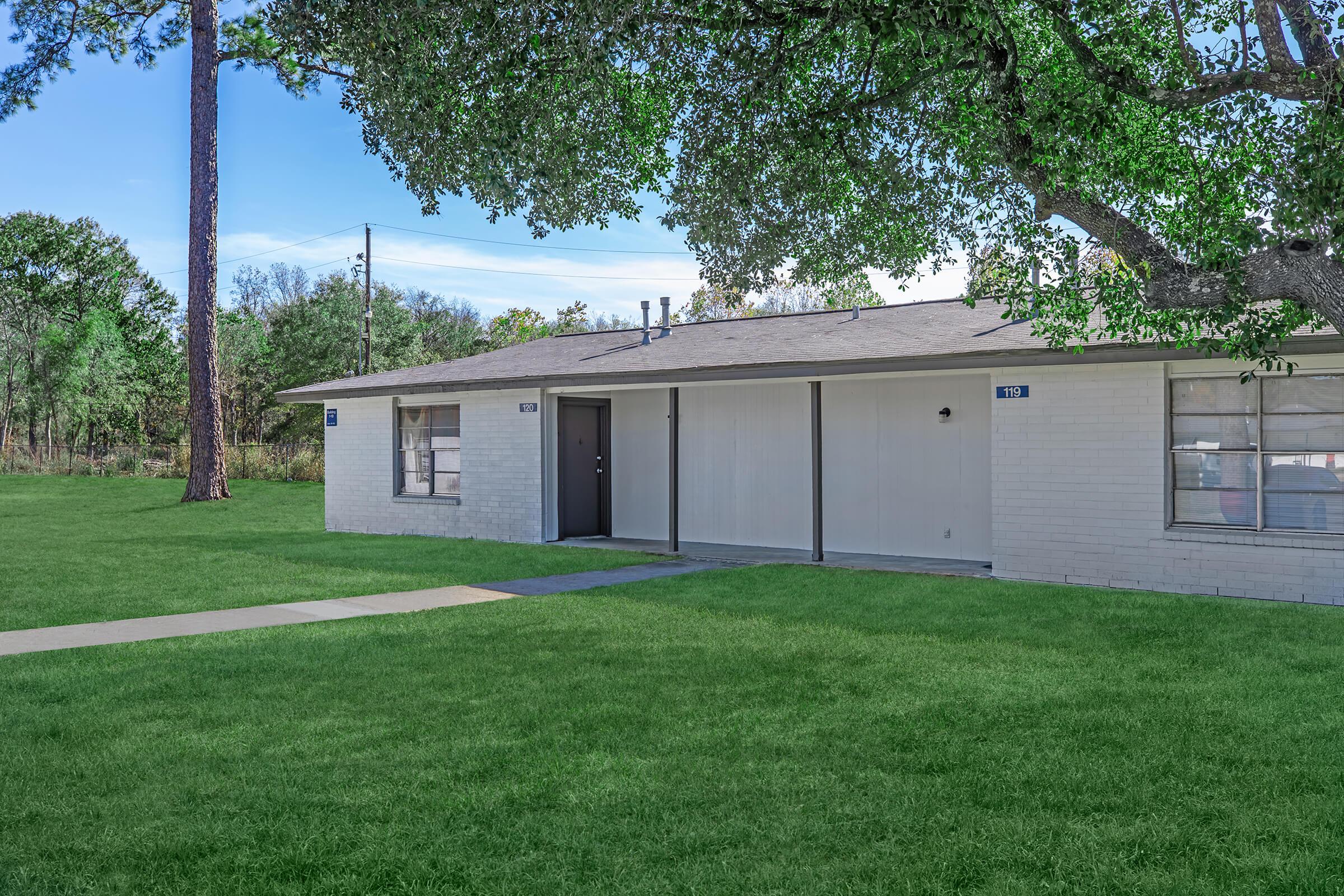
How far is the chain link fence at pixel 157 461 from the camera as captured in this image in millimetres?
32906

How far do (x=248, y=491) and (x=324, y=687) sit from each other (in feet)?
75.7

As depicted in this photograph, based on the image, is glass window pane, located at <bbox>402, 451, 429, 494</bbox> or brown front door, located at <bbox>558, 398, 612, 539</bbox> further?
glass window pane, located at <bbox>402, 451, 429, 494</bbox>

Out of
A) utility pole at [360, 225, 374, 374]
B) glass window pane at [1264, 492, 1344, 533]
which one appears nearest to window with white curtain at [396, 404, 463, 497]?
glass window pane at [1264, 492, 1344, 533]

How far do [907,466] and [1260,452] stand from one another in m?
4.39

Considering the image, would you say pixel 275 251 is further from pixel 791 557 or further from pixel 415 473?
pixel 791 557

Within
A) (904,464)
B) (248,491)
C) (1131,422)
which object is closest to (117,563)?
(904,464)

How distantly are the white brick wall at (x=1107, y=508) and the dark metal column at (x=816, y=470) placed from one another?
2.21 metres

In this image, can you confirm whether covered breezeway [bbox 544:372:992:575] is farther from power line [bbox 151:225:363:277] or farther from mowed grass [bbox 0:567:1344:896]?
power line [bbox 151:225:363:277]

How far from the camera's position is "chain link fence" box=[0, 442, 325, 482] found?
3291cm

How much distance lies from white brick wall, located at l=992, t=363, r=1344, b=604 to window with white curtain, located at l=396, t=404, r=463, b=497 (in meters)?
8.70

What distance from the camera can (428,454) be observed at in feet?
56.8

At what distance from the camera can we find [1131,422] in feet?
34.5

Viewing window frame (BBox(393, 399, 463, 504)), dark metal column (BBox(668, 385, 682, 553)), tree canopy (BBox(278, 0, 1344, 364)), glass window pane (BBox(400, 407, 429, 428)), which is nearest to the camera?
tree canopy (BBox(278, 0, 1344, 364))

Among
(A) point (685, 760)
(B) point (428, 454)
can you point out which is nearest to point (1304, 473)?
(A) point (685, 760)
